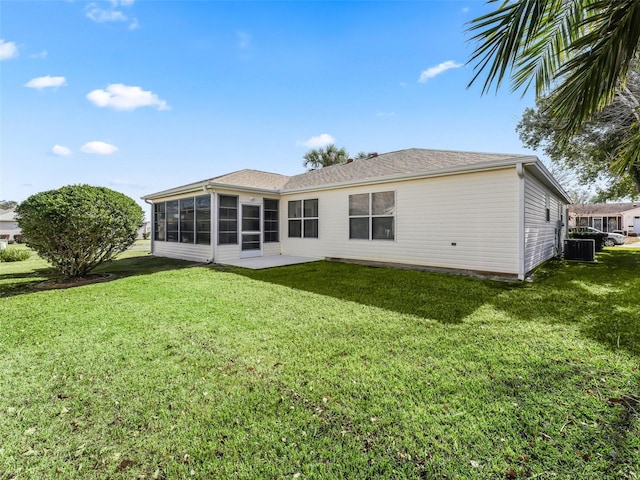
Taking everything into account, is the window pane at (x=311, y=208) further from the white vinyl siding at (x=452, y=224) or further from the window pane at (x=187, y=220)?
the window pane at (x=187, y=220)

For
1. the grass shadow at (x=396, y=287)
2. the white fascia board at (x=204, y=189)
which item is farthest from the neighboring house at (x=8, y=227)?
the grass shadow at (x=396, y=287)

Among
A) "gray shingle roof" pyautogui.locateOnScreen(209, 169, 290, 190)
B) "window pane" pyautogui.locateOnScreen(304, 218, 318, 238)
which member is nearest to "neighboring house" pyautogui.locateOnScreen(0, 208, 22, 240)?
"gray shingle roof" pyautogui.locateOnScreen(209, 169, 290, 190)

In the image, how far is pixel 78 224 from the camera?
685 cm

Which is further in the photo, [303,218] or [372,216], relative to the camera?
[303,218]

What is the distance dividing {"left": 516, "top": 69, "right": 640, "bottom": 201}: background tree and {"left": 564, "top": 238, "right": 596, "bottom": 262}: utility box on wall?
2629 mm

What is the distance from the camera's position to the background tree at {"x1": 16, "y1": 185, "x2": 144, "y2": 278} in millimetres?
6621

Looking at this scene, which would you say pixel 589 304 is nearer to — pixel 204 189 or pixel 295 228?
pixel 295 228

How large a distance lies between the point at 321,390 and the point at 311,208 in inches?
354

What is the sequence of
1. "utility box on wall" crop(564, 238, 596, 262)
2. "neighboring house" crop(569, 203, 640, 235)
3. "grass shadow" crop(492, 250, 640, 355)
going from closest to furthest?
"grass shadow" crop(492, 250, 640, 355) < "utility box on wall" crop(564, 238, 596, 262) < "neighboring house" crop(569, 203, 640, 235)

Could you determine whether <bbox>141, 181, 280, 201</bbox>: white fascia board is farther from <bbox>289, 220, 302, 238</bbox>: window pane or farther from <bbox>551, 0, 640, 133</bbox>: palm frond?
<bbox>551, 0, 640, 133</bbox>: palm frond

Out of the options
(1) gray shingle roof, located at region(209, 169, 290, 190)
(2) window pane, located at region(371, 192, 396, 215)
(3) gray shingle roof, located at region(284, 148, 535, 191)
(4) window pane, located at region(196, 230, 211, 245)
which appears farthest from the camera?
(1) gray shingle roof, located at region(209, 169, 290, 190)

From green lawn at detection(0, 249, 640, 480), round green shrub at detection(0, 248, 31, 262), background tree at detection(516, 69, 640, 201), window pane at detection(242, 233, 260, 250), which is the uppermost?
background tree at detection(516, 69, 640, 201)

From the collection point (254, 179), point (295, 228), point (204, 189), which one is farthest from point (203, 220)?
point (295, 228)

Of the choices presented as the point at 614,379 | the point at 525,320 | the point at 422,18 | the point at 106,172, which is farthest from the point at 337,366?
the point at 106,172
